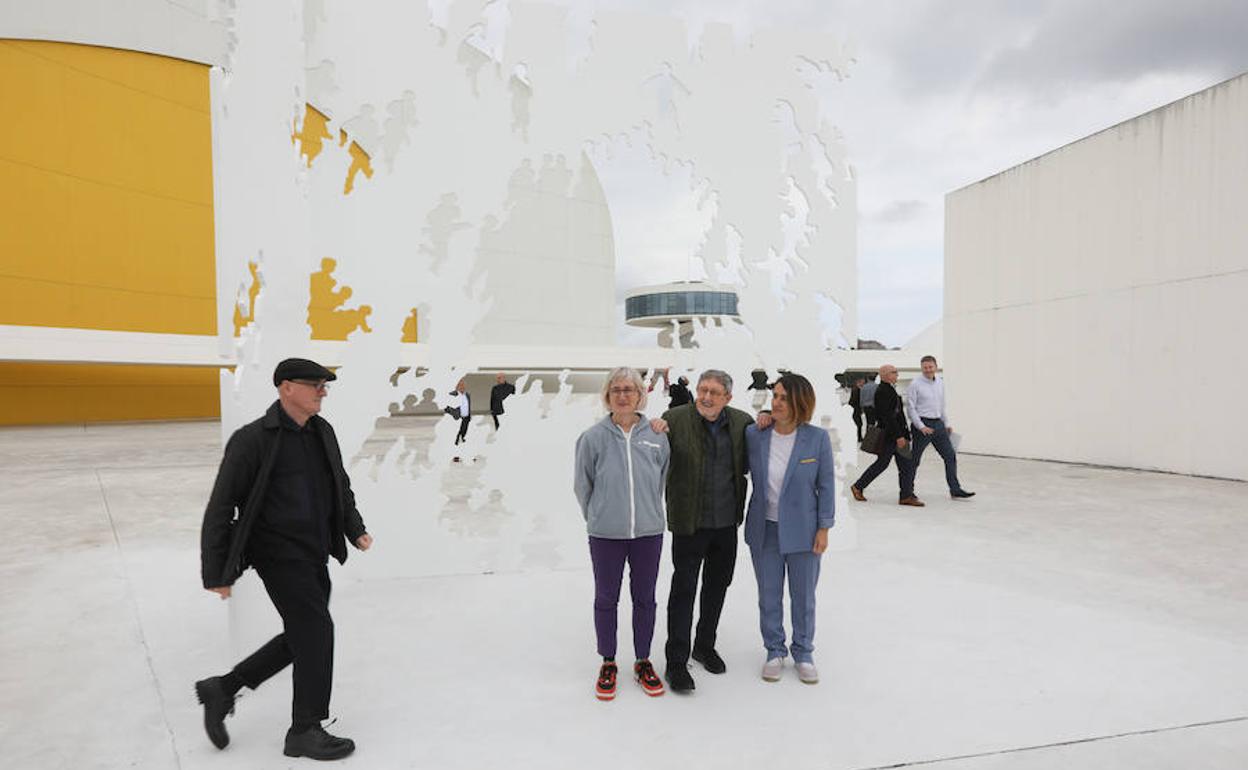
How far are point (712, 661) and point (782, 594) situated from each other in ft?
1.49

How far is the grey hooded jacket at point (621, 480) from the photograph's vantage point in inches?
121

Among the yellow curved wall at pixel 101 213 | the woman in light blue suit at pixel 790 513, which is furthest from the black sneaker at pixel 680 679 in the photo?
the yellow curved wall at pixel 101 213

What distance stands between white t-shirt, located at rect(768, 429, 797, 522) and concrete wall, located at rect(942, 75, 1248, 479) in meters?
8.85

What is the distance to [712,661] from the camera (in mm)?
3367

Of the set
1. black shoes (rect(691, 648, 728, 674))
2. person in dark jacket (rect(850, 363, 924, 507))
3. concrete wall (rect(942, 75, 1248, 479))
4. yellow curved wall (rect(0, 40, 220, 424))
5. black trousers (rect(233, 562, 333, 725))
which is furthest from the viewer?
yellow curved wall (rect(0, 40, 220, 424))

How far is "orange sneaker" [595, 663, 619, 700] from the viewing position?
3.08 m

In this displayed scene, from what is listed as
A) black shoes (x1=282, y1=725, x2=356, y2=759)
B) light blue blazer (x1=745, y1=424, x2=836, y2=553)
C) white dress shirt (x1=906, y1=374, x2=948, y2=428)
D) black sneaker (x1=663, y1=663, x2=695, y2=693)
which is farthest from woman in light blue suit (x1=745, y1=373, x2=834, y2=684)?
white dress shirt (x1=906, y1=374, x2=948, y2=428)

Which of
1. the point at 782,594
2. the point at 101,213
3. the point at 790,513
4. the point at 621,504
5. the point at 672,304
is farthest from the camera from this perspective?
the point at 672,304

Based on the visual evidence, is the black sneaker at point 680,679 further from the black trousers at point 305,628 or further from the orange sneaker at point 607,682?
the black trousers at point 305,628

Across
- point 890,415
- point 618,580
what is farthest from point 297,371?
point 890,415

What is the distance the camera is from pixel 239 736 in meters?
2.80

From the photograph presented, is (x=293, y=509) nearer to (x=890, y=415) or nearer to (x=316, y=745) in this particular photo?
(x=316, y=745)

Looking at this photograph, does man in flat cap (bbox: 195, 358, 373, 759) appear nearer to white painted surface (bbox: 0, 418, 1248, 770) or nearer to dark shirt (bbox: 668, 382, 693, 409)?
white painted surface (bbox: 0, 418, 1248, 770)

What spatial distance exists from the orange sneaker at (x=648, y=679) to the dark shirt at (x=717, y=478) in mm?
650
